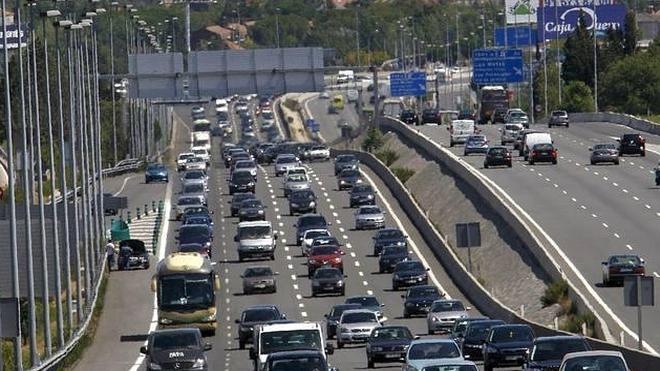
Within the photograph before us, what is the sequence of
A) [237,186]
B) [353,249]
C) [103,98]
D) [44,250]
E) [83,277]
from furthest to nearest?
1. [103,98]
2. [237,186]
3. [353,249]
4. [83,277]
5. [44,250]

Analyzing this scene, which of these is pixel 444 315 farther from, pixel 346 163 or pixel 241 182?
pixel 346 163

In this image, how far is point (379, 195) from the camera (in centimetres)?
10825

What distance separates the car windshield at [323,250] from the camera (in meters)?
82.8

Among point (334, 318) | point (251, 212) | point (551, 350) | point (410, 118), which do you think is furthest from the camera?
point (410, 118)

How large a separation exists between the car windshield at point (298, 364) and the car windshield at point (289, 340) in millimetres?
6537

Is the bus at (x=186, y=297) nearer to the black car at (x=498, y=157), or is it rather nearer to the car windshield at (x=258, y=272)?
the car windshield at (x=258, y=272)

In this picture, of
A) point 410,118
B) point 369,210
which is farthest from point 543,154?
point 410,118

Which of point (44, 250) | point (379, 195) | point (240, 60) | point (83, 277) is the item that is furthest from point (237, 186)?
point (44, 250)

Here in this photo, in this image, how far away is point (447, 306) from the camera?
203ft

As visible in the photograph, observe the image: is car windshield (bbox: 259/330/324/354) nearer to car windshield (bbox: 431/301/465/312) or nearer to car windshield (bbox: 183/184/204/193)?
car windshield (bbox: 431/301/465/312)

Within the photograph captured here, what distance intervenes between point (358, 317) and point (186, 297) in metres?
5.21

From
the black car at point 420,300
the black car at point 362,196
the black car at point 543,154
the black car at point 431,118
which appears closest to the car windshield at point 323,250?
the black car at point 420,300

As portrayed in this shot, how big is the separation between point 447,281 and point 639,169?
30610mm

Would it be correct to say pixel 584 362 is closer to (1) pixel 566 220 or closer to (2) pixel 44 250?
(2) pixel 44 250
